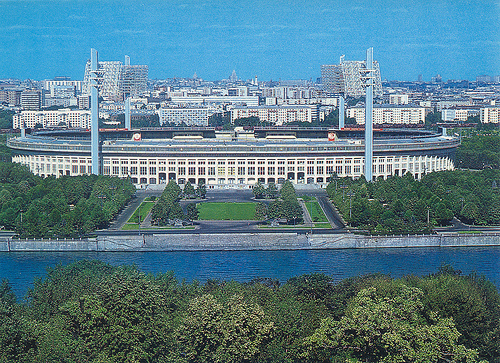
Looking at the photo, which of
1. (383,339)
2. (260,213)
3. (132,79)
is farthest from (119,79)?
(383,339)

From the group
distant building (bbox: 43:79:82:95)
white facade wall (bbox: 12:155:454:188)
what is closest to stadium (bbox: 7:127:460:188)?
white facade wall (bbox: 12:155:454:188)

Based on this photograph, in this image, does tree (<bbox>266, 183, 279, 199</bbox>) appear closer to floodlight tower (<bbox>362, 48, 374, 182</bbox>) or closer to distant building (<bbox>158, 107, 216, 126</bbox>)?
floodlight tower (<bbox>362, 48, 374, 182</bbox>)

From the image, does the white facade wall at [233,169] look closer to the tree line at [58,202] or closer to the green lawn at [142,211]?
the tree line at [58,202]

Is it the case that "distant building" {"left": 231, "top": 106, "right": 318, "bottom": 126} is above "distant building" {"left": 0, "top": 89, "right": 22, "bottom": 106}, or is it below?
below

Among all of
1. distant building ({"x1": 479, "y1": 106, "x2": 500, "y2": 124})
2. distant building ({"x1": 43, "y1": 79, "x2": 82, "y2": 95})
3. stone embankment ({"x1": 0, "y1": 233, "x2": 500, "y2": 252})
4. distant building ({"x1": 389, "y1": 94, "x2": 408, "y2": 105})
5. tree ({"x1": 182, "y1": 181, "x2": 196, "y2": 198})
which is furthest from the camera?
distant building ({"x1": 43, "y1": 79, "x2": 82, "y2": 95})

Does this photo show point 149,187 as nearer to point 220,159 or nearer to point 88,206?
point 220,159

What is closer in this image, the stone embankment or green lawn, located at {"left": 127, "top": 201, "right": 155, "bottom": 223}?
the stone embankment
